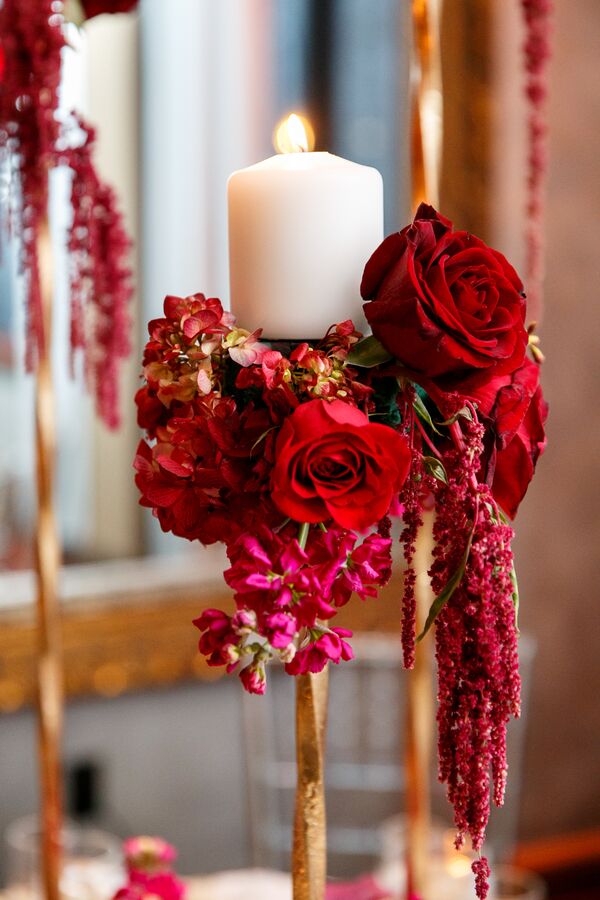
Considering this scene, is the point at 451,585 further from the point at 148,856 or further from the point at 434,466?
the point at 148,856

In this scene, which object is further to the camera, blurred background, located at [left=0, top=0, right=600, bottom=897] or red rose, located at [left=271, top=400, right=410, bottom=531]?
blurred background, located at [left=0, top=0, right=600, bottom=897]

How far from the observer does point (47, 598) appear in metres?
0.91

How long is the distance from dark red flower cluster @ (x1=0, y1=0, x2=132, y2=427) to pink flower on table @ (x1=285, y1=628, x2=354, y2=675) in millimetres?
436

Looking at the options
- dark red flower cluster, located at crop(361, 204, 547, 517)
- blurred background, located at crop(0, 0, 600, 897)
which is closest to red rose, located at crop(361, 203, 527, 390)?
dark red flower cluster, located at crop(361, 204, 547, 517)

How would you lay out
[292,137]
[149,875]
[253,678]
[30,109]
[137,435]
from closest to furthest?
[253,678] → [292,137] → [30,109] → [149,875] → [137,435]

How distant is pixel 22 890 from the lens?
1254mm

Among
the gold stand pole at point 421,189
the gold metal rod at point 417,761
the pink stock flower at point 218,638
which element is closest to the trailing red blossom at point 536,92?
the gold stand pole at point 421,189

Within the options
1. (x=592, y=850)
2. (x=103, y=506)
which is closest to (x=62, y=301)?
(x=103, y=506)

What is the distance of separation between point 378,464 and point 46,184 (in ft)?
1.60

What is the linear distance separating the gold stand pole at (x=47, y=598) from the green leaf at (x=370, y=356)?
413mm

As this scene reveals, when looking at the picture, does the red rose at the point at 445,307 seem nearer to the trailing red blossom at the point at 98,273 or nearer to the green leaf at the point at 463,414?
the green leaf at the point at 463,414

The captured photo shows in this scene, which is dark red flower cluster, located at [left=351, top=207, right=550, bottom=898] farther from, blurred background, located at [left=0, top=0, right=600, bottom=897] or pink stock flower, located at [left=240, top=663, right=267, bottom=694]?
blurred background, located at [left=0, top=0, right=600, bottom=897]

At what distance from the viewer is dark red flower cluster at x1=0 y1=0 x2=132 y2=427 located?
83 centimetres

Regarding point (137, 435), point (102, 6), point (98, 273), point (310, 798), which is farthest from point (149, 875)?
point (137, 435)
